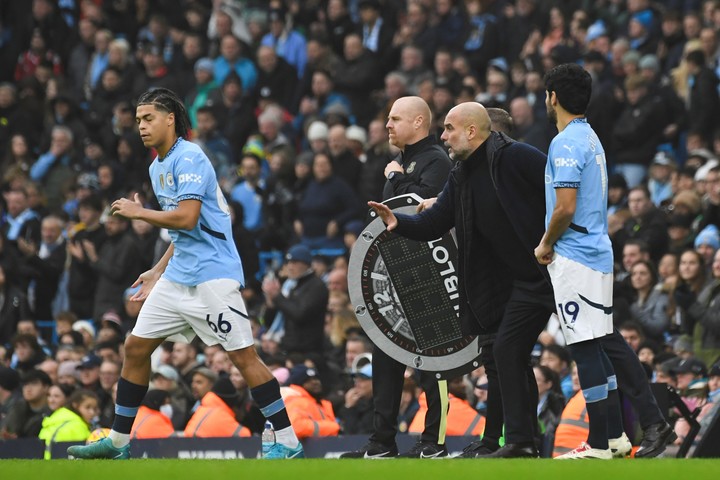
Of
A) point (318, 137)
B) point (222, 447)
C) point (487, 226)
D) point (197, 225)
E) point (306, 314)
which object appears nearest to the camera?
point (487, 226)

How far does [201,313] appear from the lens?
32.7 ft

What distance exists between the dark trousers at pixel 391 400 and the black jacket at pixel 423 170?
3.88 feet

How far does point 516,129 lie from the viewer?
61.5ft

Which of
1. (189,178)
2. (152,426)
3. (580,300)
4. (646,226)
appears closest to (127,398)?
(189,178)

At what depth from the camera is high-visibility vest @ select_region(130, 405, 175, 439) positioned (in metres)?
14.2

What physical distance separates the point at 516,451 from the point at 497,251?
51.8 inches

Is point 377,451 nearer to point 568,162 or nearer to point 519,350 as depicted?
point 519,350

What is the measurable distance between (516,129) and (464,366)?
8.64 metres

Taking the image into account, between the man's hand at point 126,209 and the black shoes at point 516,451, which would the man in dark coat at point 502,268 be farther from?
the man's hand at point 126,209

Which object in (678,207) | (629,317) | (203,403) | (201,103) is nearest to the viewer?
(203,403)

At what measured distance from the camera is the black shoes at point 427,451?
33.8 ft

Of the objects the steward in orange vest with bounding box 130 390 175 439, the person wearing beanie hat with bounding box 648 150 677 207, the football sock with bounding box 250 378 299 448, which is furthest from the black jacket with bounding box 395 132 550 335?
the person wearing beanie hat with bounding box 648 150 677 207

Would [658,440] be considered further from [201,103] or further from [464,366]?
[201,103]

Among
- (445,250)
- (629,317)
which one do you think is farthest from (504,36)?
(445,250)
